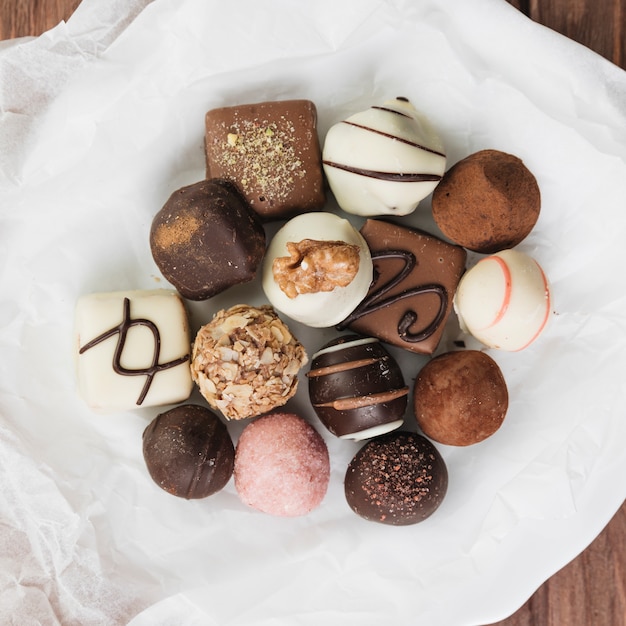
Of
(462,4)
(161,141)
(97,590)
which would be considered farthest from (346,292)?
(97,590)

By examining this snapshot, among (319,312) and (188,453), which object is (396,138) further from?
(188,453)

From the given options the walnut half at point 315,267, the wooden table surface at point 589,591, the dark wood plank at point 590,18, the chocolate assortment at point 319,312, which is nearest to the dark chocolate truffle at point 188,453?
the chocolate assortment at point 319,312

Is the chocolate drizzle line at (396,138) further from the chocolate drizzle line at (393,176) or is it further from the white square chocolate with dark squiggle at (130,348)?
the white square chocolate with dark squiggle at (130,348)

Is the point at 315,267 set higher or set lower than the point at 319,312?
higher

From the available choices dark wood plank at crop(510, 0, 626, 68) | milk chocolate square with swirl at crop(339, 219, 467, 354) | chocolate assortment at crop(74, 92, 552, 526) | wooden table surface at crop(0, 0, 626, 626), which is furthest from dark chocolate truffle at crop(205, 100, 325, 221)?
wooden table surface at crop(0, 0, 626, 626)

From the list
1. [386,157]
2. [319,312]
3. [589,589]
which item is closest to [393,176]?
[386,157]
